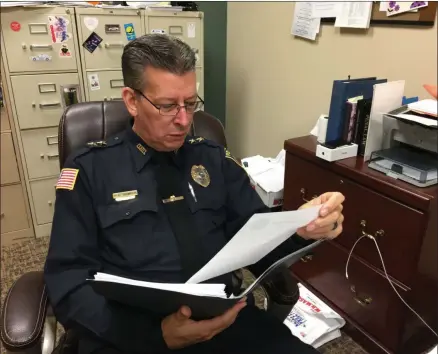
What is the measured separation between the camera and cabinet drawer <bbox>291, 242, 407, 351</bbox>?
155 centimetres

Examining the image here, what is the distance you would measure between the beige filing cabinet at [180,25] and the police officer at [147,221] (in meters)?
1.31

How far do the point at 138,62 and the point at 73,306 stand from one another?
0.63 m

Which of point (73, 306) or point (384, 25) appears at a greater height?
point (384, 25)

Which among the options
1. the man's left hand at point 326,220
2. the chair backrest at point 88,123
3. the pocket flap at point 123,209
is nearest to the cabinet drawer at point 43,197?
the chair backrest at point 88,123

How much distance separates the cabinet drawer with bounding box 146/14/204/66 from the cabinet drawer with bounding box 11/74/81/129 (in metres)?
0.53

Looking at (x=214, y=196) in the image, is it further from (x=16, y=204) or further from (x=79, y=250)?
(x=16, y=204)

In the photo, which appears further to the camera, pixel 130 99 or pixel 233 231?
pixel 233 231

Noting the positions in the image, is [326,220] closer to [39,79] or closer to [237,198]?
[237,198]

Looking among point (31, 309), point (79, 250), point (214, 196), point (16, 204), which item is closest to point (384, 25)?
point (214, 196)

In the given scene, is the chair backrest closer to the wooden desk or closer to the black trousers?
the black trousers

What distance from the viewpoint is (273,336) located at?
3.57ft

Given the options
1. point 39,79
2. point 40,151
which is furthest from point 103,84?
point 40,151

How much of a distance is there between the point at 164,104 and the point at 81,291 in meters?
0.51

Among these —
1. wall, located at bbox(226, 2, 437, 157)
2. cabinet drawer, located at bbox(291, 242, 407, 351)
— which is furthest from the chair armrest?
wall, located at bbox(226, 2, 437, 157)
